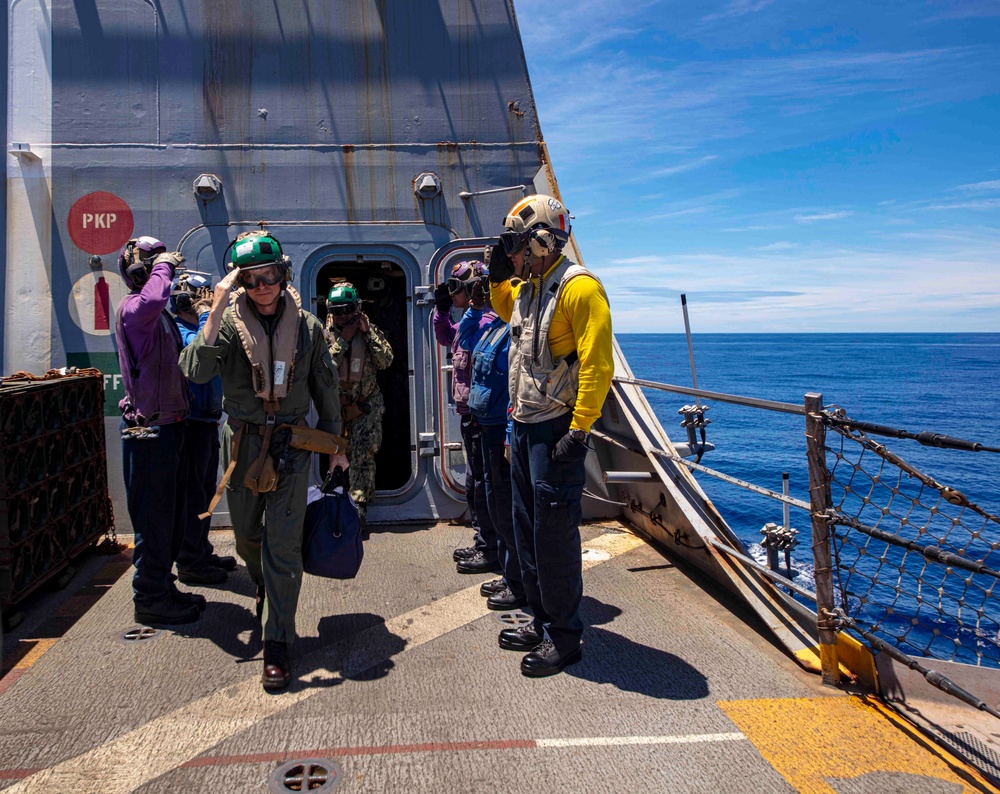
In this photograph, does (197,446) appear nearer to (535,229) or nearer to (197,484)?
(197,484)

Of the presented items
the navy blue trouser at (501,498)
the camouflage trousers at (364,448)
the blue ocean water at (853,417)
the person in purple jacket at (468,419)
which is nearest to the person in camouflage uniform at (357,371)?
the camouflage trousers at (364,448)

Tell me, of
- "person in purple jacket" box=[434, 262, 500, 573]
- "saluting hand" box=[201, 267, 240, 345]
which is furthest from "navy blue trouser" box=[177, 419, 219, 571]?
Answer: "person in purple jacket" box=[434, 262, 500, 573]

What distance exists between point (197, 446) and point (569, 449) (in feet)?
8.25

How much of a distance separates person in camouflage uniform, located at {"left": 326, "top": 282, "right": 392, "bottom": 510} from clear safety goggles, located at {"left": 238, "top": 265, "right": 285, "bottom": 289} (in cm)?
215

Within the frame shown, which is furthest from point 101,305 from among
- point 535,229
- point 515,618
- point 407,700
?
point 407,700

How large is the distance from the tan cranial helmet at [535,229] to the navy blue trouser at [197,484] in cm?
228

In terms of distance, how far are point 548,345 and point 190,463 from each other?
2.45 metres

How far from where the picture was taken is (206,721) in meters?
2.98

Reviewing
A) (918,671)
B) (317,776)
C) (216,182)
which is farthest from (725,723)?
(216,182)

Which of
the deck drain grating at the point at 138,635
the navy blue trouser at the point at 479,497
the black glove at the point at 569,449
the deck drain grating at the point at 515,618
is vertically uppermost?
the black glove at the point at 569,449

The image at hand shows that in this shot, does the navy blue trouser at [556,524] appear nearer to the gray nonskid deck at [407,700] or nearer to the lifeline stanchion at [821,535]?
the gray nonskid deck at [407,700]

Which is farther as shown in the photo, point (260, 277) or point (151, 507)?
point (151, 507)

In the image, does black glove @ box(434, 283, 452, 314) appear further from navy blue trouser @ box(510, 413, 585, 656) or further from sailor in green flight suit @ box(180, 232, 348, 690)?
navy blue trouser @ box(510, 413, 585, 656)

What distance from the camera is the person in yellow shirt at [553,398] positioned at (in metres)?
3.22
